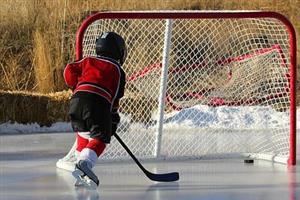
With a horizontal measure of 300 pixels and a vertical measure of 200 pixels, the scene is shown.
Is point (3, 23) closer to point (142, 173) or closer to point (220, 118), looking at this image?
point (220, 118)

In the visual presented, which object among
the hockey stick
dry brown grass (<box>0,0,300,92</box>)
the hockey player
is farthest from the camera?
dry brown grass (<box>0,0,300,92</box>)

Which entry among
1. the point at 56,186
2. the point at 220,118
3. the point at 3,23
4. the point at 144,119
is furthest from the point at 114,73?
the point at 3,23

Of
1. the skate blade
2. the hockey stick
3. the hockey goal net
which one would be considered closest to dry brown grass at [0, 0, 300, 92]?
the hockey goal net

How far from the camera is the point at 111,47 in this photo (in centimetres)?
500

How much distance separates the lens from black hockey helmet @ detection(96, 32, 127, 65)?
500cm

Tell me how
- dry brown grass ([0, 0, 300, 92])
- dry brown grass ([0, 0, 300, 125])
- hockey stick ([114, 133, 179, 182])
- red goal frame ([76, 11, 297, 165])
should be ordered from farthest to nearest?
dry brown grass ([0, 0, 300, 92])
dry brown grass ([0, 0, 300, 125])
red goal frame ([76, 11, 297, 165])
hockey stick ([114, 133, 179, 182])

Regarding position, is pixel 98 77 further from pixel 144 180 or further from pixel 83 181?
pixel 144 180

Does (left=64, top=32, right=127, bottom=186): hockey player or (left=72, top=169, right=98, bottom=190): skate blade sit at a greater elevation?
(left=64, top=32, right=127, bottom=186): hockey player

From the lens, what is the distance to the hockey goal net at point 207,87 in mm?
6574

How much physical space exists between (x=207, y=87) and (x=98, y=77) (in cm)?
371

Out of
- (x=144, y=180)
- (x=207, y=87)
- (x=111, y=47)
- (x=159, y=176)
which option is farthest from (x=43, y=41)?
(x=111, y=47)

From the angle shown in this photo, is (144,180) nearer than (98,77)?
No

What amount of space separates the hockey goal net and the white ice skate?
129 cm

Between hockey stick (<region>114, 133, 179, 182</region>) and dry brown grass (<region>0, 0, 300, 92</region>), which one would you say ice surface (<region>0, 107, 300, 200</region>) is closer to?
hockey stick (<region>114, 133, 179, 182</region>)
